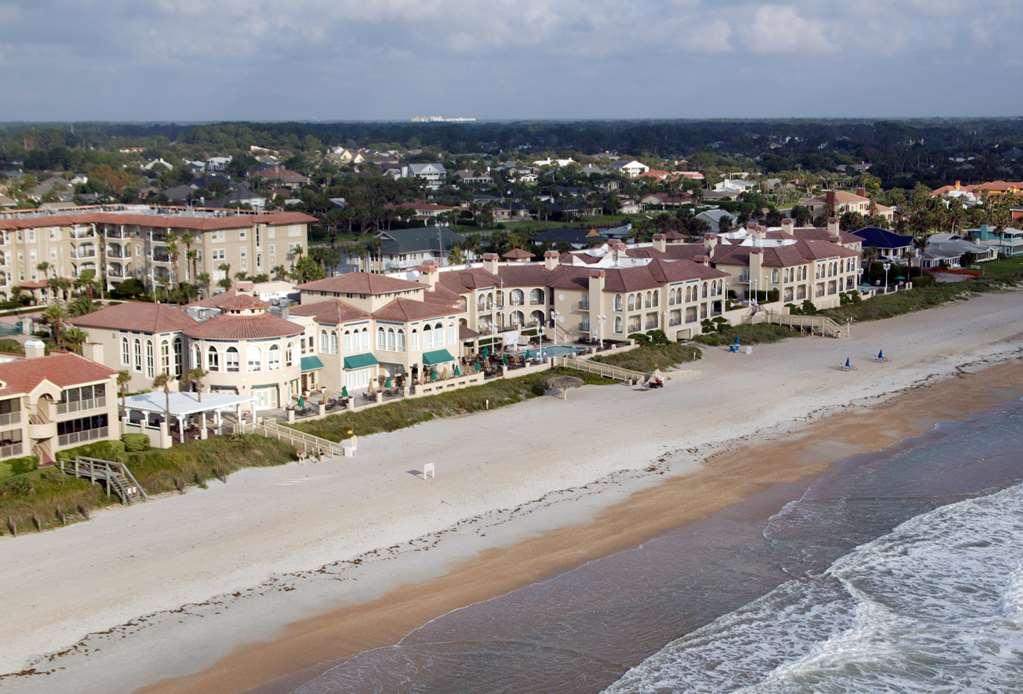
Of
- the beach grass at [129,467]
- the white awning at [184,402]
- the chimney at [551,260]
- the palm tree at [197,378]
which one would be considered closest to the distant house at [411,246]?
the chimney at [551,260]

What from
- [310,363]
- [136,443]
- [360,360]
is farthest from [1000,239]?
[136,443]

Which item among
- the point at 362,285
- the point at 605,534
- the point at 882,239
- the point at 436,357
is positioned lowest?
the point at 605,534

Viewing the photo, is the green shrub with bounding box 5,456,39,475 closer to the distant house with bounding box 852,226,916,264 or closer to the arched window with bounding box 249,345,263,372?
the arched window with bounding box 249,345,263,372

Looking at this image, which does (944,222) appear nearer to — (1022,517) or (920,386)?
(920,386)

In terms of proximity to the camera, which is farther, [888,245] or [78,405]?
[888,245]

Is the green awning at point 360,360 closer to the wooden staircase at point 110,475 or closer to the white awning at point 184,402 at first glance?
the white awning at point 184,402

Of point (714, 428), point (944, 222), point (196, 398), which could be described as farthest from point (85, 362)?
point (944, 222)

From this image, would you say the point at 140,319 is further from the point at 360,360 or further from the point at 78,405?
the point at 78,405
